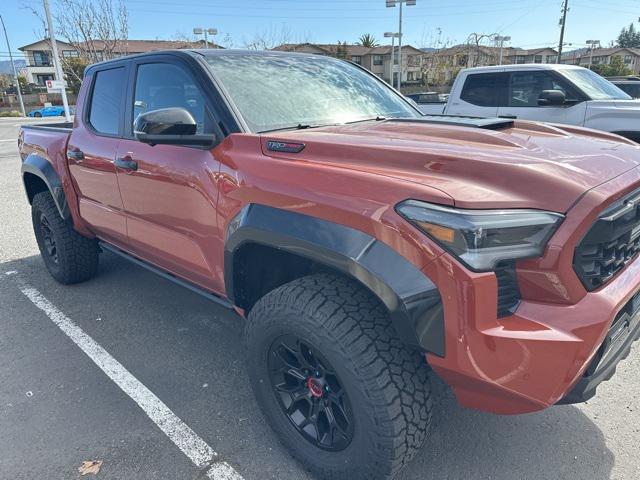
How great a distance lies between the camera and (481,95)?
8.14 m

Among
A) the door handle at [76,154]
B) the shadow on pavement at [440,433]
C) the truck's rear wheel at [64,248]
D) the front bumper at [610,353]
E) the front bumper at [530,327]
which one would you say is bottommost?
the shadow on pavement at [440,433]

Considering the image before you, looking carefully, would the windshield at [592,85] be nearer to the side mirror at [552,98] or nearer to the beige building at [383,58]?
the side mirror at [552,98]

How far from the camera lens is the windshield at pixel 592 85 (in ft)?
24.1

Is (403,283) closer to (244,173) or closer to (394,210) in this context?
(394,210)

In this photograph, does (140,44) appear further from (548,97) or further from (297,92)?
(297,92)

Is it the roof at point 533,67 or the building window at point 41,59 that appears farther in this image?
the building window at point 41,59

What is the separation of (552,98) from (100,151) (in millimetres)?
6182

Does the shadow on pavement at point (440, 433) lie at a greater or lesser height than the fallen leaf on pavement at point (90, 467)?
lesser

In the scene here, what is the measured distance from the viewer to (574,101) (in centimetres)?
727

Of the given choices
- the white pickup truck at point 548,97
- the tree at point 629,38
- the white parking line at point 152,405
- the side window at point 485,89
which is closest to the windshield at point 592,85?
the white pickup truck at point 548,97

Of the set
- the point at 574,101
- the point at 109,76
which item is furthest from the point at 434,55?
the point at 109,76

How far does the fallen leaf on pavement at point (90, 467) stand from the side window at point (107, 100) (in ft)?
6.87

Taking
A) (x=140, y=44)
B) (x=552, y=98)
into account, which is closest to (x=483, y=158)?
(x=552, y=98)

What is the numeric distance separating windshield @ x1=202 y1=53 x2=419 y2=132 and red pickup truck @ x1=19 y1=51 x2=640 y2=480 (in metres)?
0.01
